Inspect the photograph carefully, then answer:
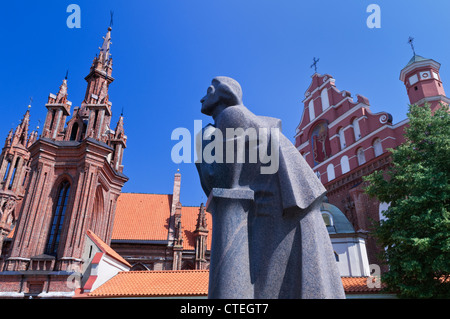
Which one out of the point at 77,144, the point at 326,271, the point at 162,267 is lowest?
the point at 326,271

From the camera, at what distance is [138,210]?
105 ft

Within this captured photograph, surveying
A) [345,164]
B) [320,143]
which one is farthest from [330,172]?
[320,143]

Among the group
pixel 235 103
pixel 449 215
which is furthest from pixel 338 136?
pixel 235 103

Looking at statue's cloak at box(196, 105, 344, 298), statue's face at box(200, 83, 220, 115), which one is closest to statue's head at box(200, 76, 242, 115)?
statue's face at box(200, 83, 220, 115)

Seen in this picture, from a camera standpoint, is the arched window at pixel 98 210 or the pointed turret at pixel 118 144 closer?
the arched window at pixel 98 210

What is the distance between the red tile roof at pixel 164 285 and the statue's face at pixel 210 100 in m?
11.9

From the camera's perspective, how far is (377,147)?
866 inches

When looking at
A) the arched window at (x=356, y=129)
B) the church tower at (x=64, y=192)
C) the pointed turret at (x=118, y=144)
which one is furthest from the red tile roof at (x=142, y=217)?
the arched window at (x=356, y=129)

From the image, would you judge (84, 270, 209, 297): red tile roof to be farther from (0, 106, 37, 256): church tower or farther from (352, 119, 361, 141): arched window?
(0, 106, 37, 256): church tower

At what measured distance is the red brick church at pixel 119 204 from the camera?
1836cm

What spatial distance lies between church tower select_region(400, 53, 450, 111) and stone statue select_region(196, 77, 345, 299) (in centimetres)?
2367

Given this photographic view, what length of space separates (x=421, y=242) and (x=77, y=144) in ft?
68.5

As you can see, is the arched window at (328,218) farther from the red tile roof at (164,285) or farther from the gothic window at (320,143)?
the gothic window at (320,143)
